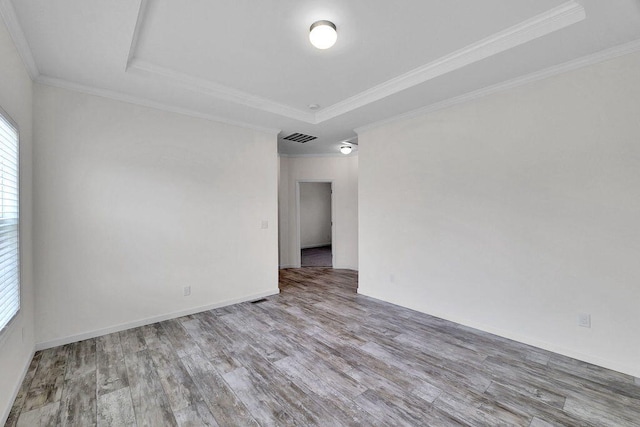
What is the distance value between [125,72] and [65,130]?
36.8 inches

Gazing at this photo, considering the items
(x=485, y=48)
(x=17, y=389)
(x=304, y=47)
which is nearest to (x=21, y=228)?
(x=17, y=389)

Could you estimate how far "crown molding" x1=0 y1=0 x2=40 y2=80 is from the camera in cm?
178

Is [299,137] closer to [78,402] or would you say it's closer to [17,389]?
[78,402]

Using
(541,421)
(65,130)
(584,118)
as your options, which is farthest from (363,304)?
(65,130)

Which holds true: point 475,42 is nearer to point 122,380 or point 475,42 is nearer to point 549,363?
point 549,363

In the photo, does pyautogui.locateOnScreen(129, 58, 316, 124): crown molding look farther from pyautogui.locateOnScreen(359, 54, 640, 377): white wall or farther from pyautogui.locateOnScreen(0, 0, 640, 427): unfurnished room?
pyautogui.locateOnScreen(359, 54, 640, 377): white wall

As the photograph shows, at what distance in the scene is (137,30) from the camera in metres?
2.16

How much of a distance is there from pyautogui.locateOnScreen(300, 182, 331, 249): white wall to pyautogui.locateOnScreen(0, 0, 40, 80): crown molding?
23.6 feet

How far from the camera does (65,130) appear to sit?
2811mm

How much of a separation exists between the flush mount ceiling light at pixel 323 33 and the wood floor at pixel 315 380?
2.76m

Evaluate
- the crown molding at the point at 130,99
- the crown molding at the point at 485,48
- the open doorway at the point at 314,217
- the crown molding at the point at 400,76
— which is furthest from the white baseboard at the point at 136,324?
the open doorway at the point at 314,217

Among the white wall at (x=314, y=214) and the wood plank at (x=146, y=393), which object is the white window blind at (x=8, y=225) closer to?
the wood plank at (x=146, y=393)

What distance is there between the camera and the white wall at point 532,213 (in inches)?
91.0

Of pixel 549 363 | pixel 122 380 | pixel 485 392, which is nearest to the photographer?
pixel 485 392
